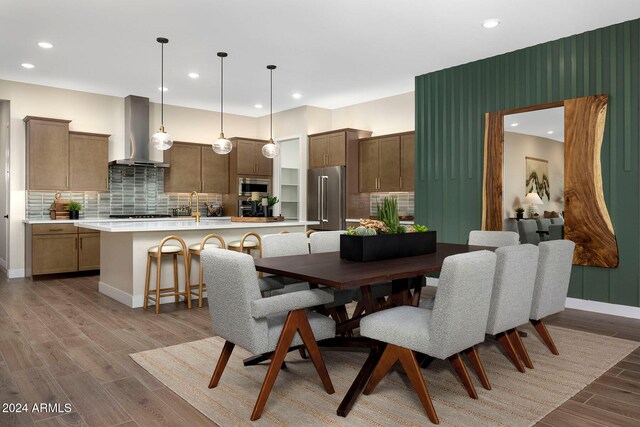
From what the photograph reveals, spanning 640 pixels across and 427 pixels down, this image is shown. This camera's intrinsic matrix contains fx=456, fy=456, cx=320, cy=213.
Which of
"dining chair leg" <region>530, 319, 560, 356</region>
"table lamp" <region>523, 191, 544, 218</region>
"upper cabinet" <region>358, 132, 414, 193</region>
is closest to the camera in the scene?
"dining chair leg" <region>530, 319, 560, 356</region>

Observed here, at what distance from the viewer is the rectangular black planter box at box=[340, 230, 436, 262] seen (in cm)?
300

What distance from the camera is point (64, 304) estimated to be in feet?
16.3

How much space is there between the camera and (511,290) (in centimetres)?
271

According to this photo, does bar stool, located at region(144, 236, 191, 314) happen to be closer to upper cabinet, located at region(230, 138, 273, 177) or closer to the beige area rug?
the beige area rug

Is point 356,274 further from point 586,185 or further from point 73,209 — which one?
point 73,209

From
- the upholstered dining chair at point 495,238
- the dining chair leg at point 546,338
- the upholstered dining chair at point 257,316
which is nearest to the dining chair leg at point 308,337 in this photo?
the upholstered dining chair at point 257,316

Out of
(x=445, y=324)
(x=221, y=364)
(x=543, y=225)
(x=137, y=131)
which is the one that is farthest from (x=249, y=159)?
(x=445, y=324)

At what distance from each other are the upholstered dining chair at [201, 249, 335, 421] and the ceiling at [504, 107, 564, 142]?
371cm

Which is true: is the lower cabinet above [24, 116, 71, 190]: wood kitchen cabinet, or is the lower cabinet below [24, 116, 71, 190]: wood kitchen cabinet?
below

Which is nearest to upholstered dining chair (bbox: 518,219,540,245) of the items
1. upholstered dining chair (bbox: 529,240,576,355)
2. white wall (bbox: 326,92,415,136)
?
upholstered dining chair (bbox: 529,240,576,355)

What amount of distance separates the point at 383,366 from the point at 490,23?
11.9 feet

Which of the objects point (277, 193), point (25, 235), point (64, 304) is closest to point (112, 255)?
point (64, 304)

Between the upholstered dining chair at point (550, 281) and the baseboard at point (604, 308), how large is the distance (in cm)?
172

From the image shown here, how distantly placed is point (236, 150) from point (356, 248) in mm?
6109
